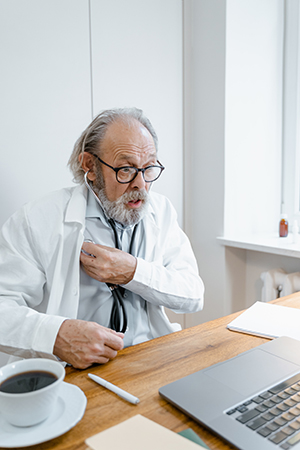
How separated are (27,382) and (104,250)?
561mm

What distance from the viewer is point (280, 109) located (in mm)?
2297

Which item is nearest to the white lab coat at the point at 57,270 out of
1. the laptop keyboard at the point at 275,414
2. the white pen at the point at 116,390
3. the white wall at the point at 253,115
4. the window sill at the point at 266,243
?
the white pen at the point at 116,390

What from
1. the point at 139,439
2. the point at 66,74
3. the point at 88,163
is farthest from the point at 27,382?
the point at 66,74

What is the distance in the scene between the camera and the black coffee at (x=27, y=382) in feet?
1.84

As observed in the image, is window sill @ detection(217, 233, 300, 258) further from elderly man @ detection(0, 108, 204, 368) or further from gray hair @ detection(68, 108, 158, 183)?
gray hair @ detection(68, 108, 158, 183)

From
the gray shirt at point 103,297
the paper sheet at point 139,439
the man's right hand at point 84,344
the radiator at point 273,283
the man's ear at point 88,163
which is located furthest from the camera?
the radiator at point 273,283

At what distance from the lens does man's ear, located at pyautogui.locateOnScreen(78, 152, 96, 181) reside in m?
1.32

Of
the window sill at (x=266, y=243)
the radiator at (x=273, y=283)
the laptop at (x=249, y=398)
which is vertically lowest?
the radiator at (x=273, y=283)

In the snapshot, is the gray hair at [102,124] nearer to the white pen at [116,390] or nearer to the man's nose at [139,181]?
the man's nose at [139,181]

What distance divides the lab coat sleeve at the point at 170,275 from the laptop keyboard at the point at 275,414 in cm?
55

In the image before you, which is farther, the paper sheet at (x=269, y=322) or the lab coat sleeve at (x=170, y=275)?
the lab coat sleeve at (x=170, y=275)

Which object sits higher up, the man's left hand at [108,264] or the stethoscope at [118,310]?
the man's left hand at [108,264]

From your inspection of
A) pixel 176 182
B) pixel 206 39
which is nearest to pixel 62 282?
pixel 176 182

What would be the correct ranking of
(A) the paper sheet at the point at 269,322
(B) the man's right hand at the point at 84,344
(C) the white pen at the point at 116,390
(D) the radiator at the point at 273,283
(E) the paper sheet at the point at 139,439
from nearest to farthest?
1. (E) the paper sheet at the point at 139,439
2. (C) the white pen at the point at 116,390
3. (B) the man's right hand at the point at 84,344
4. (A) the paper sheet at the point at 269,322
5. (D) the radiator at the point at 273,283
